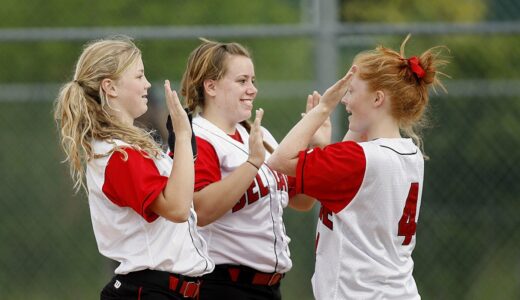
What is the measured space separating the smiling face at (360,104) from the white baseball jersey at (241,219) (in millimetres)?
455

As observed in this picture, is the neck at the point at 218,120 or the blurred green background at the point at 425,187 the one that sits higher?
the neck at the point at 218,120

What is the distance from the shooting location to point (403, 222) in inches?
164

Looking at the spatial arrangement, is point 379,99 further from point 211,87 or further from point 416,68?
point 211,87

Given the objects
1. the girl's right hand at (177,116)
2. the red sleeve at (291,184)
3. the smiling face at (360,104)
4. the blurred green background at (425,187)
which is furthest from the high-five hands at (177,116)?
the blurred green background at (425,187)

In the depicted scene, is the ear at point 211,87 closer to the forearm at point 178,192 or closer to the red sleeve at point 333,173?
the red sleeve at point 333,173

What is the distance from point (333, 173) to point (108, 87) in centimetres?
89

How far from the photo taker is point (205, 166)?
4242 millimetres

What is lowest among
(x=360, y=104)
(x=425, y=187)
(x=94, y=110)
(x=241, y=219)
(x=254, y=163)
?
(x=425, y=187)

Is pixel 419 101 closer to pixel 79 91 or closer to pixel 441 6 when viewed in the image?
pixel 79 91

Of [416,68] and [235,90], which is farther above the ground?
[416,68]

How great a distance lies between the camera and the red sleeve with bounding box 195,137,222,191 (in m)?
4.21

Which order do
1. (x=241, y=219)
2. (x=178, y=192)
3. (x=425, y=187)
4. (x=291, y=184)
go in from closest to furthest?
(x=178, y=192) < (x=241, y=219) < (x=291, y=184) < (x=425, y=187)

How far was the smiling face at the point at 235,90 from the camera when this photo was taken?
4422 mm

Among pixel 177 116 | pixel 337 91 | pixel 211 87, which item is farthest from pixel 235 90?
pixel 177 116
